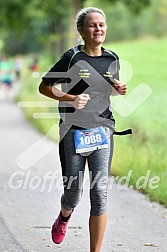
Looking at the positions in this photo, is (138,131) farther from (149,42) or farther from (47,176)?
(149,42)

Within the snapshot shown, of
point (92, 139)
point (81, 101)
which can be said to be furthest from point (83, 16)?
point (92, 139)

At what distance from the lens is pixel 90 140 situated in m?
5.93

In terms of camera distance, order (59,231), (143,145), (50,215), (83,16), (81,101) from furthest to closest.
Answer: (143,145), (50,215), (59,231), (83,16), (81,101)

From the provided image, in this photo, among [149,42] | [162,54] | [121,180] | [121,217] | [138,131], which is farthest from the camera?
[149,42]

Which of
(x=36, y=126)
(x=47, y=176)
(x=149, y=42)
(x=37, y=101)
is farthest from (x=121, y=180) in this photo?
(x=149, y=42)

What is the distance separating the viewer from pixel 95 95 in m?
5.92

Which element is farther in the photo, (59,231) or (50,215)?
(50,215)

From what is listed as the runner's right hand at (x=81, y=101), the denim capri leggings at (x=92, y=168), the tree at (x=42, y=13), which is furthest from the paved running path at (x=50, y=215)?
the tree at (x=42, y=13)

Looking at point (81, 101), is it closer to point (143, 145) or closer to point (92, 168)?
point (92, 168)

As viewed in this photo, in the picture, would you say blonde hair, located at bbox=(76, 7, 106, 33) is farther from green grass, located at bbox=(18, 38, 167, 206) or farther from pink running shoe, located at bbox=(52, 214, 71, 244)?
green grass, located at bbox=(18, 38, 167, 206)

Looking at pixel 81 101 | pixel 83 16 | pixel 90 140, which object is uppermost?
pixel 83 16

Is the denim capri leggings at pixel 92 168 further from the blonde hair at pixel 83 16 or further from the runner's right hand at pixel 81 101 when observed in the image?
the blonde hair at pixel 83 16

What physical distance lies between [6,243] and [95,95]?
166cm

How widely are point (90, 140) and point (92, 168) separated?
211mm
